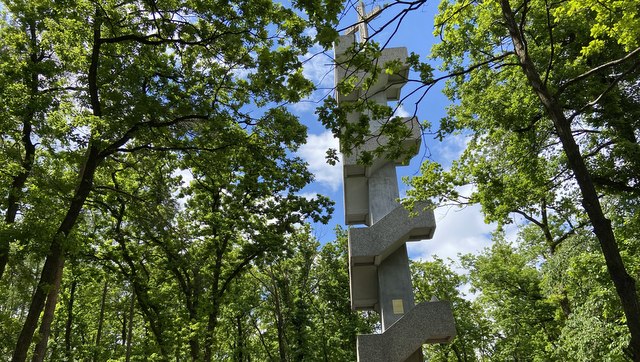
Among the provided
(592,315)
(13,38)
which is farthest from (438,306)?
(13,38)

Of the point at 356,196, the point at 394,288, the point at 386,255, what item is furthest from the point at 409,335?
the point at 356,196

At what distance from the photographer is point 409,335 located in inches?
453

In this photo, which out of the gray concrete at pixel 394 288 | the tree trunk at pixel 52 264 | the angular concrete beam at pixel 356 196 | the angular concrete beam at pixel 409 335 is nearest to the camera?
the tree trunk at pixel 52 264

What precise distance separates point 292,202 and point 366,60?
1159 centimetres

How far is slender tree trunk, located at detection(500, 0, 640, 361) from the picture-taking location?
4.32 meters

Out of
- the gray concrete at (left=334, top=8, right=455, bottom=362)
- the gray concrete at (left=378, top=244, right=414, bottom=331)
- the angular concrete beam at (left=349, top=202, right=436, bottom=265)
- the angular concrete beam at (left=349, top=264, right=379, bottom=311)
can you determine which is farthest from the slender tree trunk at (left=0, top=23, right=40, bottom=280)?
the gray concrete at (left=378, top=244, right=414, bottom=331)

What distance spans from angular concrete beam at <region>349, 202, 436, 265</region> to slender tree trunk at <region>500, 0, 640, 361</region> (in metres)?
7.59

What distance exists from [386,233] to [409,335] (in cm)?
306

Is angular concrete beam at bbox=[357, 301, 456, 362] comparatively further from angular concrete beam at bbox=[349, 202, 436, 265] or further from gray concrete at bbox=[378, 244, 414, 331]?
angular concrete beam at bbox=[349, 202, 436, 265]

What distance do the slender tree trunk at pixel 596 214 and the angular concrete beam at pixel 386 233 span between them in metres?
7.59

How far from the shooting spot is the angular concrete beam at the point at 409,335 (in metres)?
11.4

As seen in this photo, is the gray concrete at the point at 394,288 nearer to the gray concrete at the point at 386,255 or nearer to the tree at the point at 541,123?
the gray concrete at the point at 386,255

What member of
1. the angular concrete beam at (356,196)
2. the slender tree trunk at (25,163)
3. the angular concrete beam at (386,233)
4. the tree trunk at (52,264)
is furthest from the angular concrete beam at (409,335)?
the slender tree trunk at (25,163)

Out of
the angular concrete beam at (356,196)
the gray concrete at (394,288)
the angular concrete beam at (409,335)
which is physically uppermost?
the angular concrete beam at (356,196)
